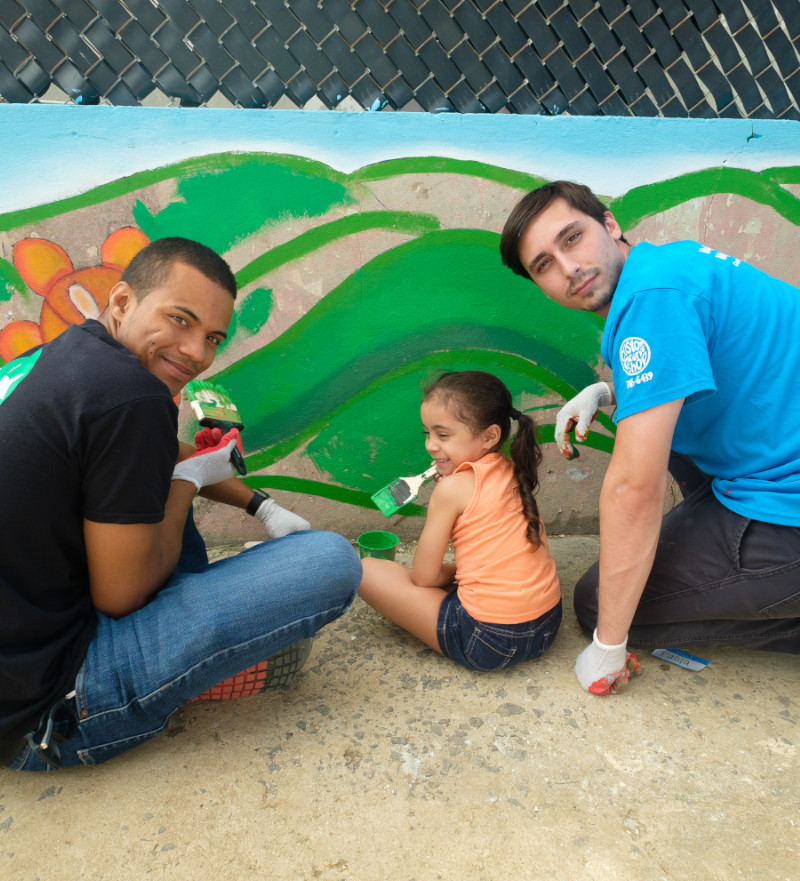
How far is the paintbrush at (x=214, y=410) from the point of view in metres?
1.82

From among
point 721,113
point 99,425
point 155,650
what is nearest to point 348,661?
point 155,650

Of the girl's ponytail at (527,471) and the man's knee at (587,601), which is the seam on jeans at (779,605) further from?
the girl's ponytail at (527,471)

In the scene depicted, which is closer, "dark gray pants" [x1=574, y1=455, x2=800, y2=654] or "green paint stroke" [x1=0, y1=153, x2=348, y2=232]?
"dark gray pants" [x1=574, y1=455, x2=800, y2=654]

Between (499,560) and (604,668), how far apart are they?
16.2 inches

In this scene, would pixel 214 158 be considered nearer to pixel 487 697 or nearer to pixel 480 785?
pixel 487 697

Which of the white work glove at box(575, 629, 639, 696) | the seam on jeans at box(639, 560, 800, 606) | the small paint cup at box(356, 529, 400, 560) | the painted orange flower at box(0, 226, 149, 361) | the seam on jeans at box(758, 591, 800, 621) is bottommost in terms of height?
the seam on jeans at box(758, 591, 800, 621)

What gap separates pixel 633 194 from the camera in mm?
2504

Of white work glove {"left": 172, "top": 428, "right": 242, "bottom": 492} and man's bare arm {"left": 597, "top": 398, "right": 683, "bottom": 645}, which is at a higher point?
white work glove {"left": 172, "top": 428, "right": 242, "bottom": 492}

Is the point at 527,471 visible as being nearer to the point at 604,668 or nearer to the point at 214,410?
the point at 604,668

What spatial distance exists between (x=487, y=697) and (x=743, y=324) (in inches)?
48.5

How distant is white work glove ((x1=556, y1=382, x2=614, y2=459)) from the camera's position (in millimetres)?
2062

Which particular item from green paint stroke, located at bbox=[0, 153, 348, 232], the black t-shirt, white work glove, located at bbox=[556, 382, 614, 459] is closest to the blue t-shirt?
white work glove, located at bbox=[556, 382, 614, 459]

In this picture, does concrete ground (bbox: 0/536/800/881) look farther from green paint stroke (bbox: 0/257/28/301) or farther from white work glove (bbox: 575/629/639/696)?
green paint stroke (bbox: 0/257/28/301)

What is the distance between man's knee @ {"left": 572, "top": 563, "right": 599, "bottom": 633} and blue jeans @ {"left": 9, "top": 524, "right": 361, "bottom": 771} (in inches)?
33.8
